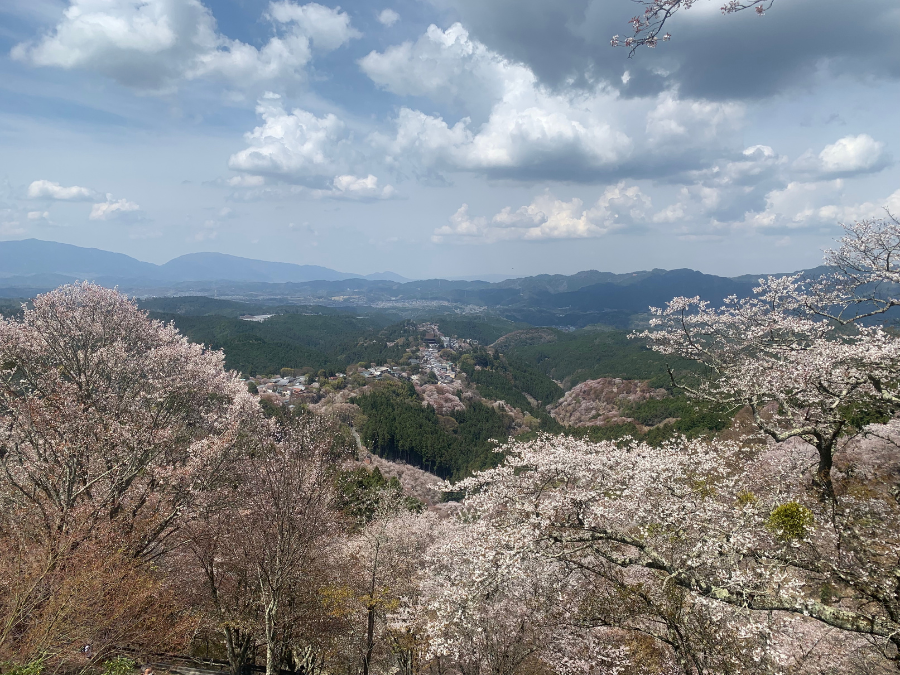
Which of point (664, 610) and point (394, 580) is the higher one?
point (664, 610)

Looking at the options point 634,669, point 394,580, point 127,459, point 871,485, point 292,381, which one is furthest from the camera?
point 292,381

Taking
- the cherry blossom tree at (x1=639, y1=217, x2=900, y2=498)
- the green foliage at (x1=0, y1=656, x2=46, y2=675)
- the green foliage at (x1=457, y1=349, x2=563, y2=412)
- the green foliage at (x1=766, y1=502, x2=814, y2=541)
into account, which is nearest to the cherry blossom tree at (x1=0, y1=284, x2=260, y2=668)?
the green foliage at (x1=0, y1=656, x2=46, y2=675)

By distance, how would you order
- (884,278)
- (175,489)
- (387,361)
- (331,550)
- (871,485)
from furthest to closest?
1. (387,361)
2. (331,550)
3. (871,485)
4. (175,489)
5. (884,278)

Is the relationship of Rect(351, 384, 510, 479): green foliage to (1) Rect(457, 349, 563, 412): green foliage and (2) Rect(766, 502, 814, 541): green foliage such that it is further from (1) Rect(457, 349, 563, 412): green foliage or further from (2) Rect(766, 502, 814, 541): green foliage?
(2) Rect(766, 502, 814, 541): green foliage

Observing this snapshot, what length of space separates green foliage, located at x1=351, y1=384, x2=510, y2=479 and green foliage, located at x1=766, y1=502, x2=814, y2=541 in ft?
210

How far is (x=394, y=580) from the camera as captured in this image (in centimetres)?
1563

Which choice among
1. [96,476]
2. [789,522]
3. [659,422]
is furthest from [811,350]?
[659,422]

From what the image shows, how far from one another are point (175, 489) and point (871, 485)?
2399cm

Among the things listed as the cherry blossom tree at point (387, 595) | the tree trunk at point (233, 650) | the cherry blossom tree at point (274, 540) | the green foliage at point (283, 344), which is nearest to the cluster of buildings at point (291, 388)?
the green foliage at point (283, 344)

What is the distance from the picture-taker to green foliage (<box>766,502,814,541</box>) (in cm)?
695

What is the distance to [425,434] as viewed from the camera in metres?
80.6

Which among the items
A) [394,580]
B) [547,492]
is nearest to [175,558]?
[394,580]

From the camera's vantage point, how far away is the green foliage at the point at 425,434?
2992 inches

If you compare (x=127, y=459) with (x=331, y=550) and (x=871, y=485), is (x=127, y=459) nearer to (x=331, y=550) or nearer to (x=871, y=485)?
(x=331, y=550)
